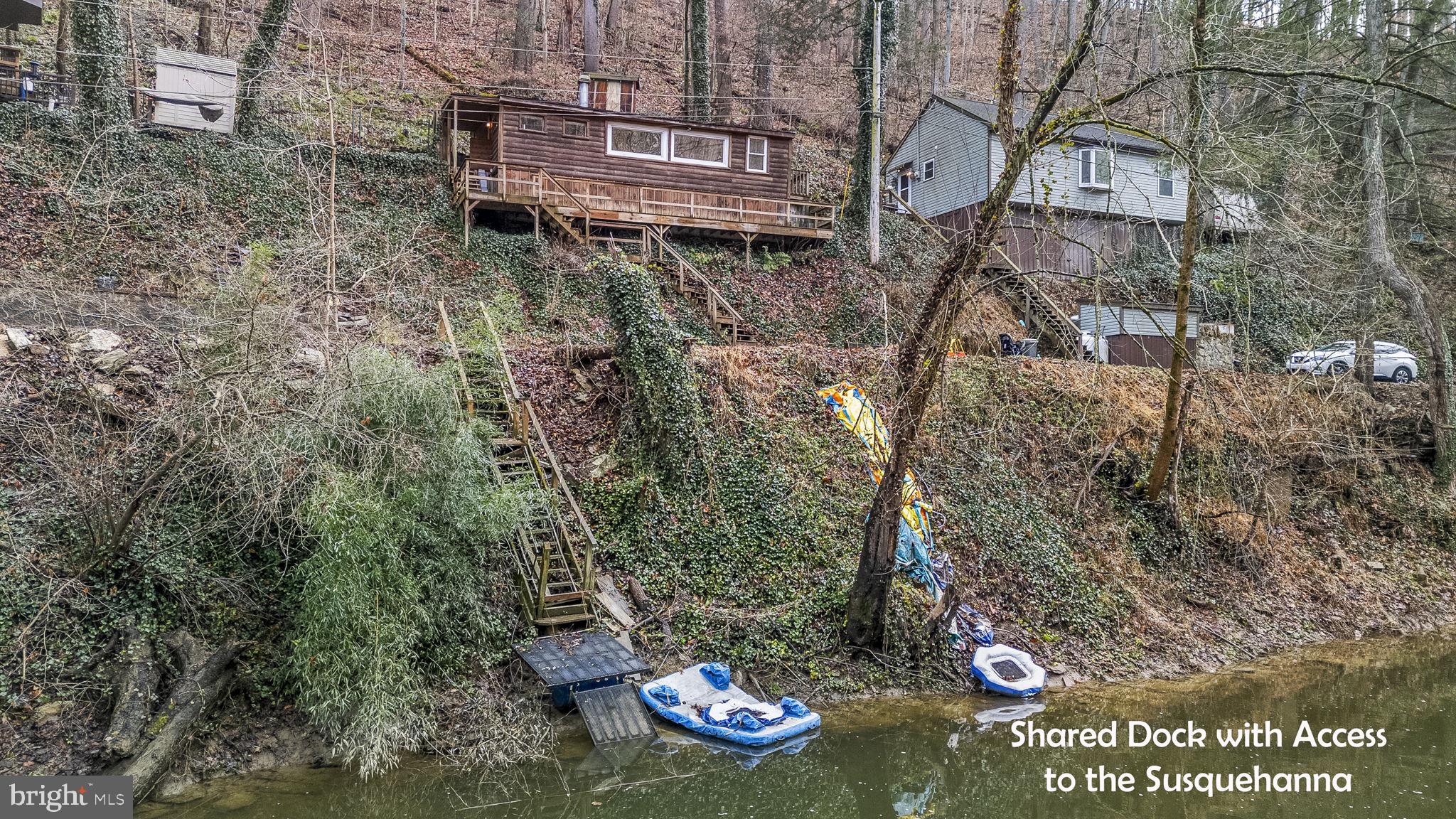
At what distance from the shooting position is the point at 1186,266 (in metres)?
13.6

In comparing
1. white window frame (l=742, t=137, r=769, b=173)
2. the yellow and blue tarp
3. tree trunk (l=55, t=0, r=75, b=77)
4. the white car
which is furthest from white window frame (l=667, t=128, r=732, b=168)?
the white car

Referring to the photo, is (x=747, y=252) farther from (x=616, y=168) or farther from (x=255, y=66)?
(x=255, y=66)

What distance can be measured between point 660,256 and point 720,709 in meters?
13.4

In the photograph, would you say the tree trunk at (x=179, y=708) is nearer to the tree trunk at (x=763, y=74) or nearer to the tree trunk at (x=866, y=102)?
the tree trunk at (x=866, y=102)

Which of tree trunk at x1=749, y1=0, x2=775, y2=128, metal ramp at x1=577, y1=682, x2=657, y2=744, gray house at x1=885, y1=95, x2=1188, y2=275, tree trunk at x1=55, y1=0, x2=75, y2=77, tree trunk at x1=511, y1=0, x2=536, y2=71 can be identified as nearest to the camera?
Result: metal ramp at x1=577, y1=682, x2=657, y2=744

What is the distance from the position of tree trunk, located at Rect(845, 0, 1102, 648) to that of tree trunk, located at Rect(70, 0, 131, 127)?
1654 centimetres

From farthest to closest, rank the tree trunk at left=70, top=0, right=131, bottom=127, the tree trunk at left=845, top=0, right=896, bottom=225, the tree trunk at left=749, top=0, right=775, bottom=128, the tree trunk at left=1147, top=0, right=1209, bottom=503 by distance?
the tree trunk at left=749, top=0, right=775, bottom=128, the tree trunk at left=845, top=0, right=896, bottom=225, the tree trunk at left=70, top=0, right=131, bottom=127, the tree trunk at left=1147, top=0, right=1209, bottom=503

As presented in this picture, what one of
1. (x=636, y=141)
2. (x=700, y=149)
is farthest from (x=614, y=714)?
(x=700, y=149)

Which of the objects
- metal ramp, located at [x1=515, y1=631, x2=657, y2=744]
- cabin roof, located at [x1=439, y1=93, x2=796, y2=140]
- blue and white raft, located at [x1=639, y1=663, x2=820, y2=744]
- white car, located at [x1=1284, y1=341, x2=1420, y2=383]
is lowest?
blue and white raft, located at [x1=639, y1=663, x2=820, y2=744]

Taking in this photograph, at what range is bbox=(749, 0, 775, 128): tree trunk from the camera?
105 feet

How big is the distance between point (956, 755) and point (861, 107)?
717 inches

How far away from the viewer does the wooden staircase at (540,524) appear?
10.2 m

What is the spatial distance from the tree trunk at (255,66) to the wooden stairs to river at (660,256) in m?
6.36

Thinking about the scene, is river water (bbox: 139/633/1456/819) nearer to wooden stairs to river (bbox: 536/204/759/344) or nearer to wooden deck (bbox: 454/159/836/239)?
wooden stairs to river (bbox: 536/204/759/344)
